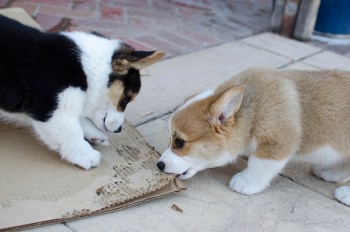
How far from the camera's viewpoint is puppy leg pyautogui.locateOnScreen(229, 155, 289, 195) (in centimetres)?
309

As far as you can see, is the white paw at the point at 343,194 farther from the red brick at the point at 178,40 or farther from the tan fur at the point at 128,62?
the red brick at the point at 178,40

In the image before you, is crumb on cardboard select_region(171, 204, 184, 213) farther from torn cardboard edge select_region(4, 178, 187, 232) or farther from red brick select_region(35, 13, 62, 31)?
red brick select_region(35, 13, 62, 31)

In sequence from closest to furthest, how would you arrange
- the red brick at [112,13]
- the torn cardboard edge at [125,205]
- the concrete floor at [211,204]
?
the torn cardboard edge at [125,205] → the concrete floor at [211,204] → the red brick at [112,13]

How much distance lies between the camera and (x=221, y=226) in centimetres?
288

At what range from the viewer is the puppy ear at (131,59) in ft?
10.2

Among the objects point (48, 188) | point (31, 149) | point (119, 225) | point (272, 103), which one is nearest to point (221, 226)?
point (119, 225)

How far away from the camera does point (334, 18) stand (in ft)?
21.6

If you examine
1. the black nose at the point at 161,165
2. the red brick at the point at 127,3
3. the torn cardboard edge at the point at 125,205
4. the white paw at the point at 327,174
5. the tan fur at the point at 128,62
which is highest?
the tan fur at the point at 128,62

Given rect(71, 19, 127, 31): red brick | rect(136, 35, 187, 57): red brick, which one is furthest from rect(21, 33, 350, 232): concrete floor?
rect(71, 19, 127, 31): red brick

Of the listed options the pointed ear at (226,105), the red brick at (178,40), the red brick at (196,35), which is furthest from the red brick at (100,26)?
the pointed ear at (226,105)

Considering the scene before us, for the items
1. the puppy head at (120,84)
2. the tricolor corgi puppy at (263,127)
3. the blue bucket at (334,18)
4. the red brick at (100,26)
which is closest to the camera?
the tricolor corgi puppy at (263,127)

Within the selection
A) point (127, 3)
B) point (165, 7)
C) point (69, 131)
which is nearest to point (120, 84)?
point (69, 131)

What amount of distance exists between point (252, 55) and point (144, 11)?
1857mm

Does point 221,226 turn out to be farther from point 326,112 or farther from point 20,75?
point 20,75
